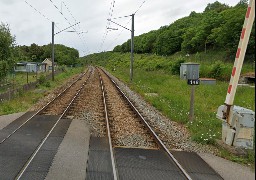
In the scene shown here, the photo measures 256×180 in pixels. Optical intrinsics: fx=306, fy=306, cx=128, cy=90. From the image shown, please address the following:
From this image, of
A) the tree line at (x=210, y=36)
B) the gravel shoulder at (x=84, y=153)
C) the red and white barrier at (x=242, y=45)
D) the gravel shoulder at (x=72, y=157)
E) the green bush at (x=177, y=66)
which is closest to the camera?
the red and white barrier at (x=242, y=45)

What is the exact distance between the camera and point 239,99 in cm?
1878

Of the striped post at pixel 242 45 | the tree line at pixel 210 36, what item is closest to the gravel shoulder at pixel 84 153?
the striped post at pixel 242 45

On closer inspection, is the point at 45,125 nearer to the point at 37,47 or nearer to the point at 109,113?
the point at 109,113

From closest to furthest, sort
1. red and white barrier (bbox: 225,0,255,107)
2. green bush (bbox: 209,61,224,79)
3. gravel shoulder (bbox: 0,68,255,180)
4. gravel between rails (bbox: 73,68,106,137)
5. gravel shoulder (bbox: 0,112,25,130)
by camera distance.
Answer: red and white barrier (bbox: 225,0,255,107) → gravel shoulder (bbox: 0,68,255,180) → gravel between rails (bbox: 73,68,106,137) → gravel shoulder (bbox: 0,112,25,130) → green bush (bbox: 209,61,224,79)

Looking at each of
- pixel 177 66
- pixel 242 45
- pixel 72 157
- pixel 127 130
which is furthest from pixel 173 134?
pixel 177 66

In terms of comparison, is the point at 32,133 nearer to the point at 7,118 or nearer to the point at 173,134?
the point at 7,118

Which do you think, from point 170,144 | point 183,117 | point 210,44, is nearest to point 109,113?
point 183,117

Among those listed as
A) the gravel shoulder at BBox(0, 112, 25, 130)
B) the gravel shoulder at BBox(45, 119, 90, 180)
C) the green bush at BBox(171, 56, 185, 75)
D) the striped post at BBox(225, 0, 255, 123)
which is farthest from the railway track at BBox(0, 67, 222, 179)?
the green bush at BBox(171, 56, 185, 75)

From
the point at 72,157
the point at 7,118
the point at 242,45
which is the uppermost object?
the point at 242,45

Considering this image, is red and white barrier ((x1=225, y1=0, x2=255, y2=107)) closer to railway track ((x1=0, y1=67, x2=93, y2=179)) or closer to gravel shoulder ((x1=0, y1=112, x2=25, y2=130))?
railway track ((x1=0, y1=67, x2=93, y2=179))

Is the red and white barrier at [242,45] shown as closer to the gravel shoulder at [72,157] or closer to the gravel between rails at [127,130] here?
the gravel shoulder at [72,157]

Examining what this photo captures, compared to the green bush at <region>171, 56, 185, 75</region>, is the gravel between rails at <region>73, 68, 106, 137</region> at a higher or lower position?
lower

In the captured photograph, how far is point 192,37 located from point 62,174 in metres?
75.8

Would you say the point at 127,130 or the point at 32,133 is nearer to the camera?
the point at 32,133
